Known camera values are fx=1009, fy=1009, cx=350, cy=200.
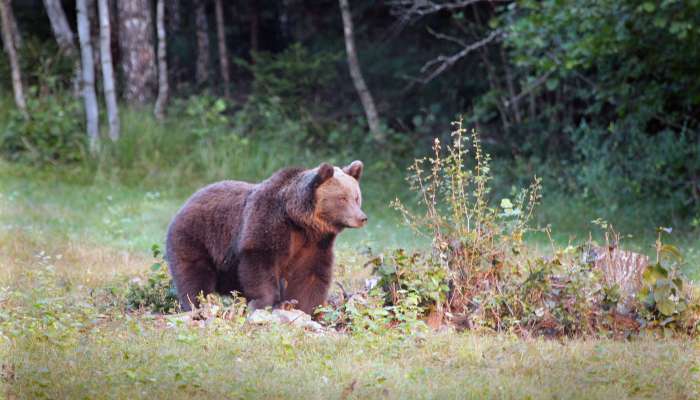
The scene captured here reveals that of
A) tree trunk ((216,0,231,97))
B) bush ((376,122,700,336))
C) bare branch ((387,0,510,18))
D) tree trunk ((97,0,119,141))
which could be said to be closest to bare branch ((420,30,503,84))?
bare branch ((387,0,510,18))

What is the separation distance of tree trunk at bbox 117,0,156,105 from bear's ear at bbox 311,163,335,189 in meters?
11.4

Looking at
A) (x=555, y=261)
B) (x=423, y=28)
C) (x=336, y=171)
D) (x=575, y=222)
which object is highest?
(x=423, y=28)

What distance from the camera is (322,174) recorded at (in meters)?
7.36

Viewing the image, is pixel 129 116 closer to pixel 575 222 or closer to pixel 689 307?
pixel 575 222

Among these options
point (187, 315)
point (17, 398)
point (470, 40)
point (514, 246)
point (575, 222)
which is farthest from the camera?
point (470, 40)

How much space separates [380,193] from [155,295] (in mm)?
8363

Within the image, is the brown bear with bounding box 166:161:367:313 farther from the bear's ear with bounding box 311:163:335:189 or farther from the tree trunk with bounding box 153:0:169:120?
the tree trunk with bounding box 153:0:169:120

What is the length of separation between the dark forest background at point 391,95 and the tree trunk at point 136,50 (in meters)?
0.03

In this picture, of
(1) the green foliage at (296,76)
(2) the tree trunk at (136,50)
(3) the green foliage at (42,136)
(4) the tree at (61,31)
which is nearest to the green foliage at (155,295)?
(3) the green foliage at (42,136)

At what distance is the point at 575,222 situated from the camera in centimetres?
1420

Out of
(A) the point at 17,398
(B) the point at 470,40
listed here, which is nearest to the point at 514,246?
(A) the point at 17,398

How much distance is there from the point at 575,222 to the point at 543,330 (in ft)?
22.8

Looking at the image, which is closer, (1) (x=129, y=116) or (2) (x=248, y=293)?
(2) (x=248, y=293)

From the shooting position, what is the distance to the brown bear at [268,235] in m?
7.46
